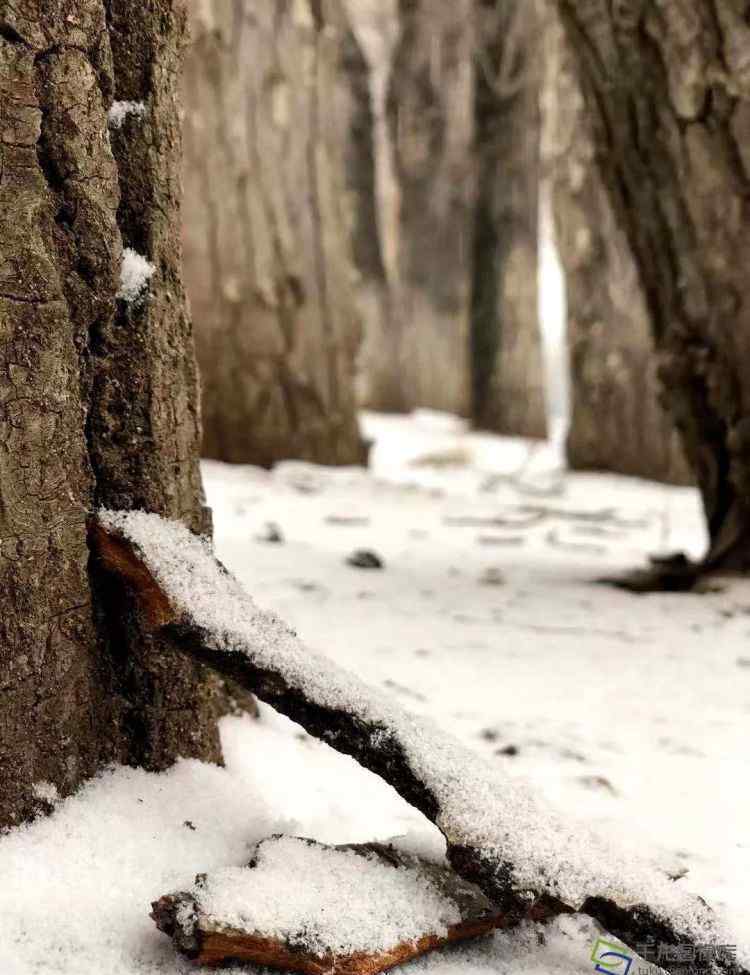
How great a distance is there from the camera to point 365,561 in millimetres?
2469

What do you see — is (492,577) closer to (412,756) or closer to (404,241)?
(412,756)

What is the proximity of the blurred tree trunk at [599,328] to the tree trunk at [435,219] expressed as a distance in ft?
7.84

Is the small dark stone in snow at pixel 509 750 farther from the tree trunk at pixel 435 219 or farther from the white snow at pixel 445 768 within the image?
the tree trunk at pixel 435 219

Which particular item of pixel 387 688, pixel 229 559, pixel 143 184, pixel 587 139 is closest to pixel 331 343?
pixel 587 139

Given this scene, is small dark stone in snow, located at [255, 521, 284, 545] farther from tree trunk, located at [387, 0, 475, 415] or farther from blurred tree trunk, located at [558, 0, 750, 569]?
tree trunk, located at [387, 0, 475, 415]

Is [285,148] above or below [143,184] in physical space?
above

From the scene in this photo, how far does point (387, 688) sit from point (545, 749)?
1.00 feet

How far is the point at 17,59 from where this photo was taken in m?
0.92

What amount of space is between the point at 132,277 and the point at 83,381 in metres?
0.13

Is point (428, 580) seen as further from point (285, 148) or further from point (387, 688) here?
point (285, 148)

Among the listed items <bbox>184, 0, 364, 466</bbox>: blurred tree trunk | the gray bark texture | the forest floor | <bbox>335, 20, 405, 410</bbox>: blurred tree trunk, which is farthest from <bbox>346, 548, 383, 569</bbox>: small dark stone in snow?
<bbox>335, 20, 405, 410</bbox>: blurred tree trunk

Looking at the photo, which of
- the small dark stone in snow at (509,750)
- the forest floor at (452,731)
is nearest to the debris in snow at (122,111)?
the forest floor at (452,731)

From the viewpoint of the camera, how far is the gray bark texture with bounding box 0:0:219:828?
0.94 m

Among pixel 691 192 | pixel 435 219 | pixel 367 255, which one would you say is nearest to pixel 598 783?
pixel 691 192
